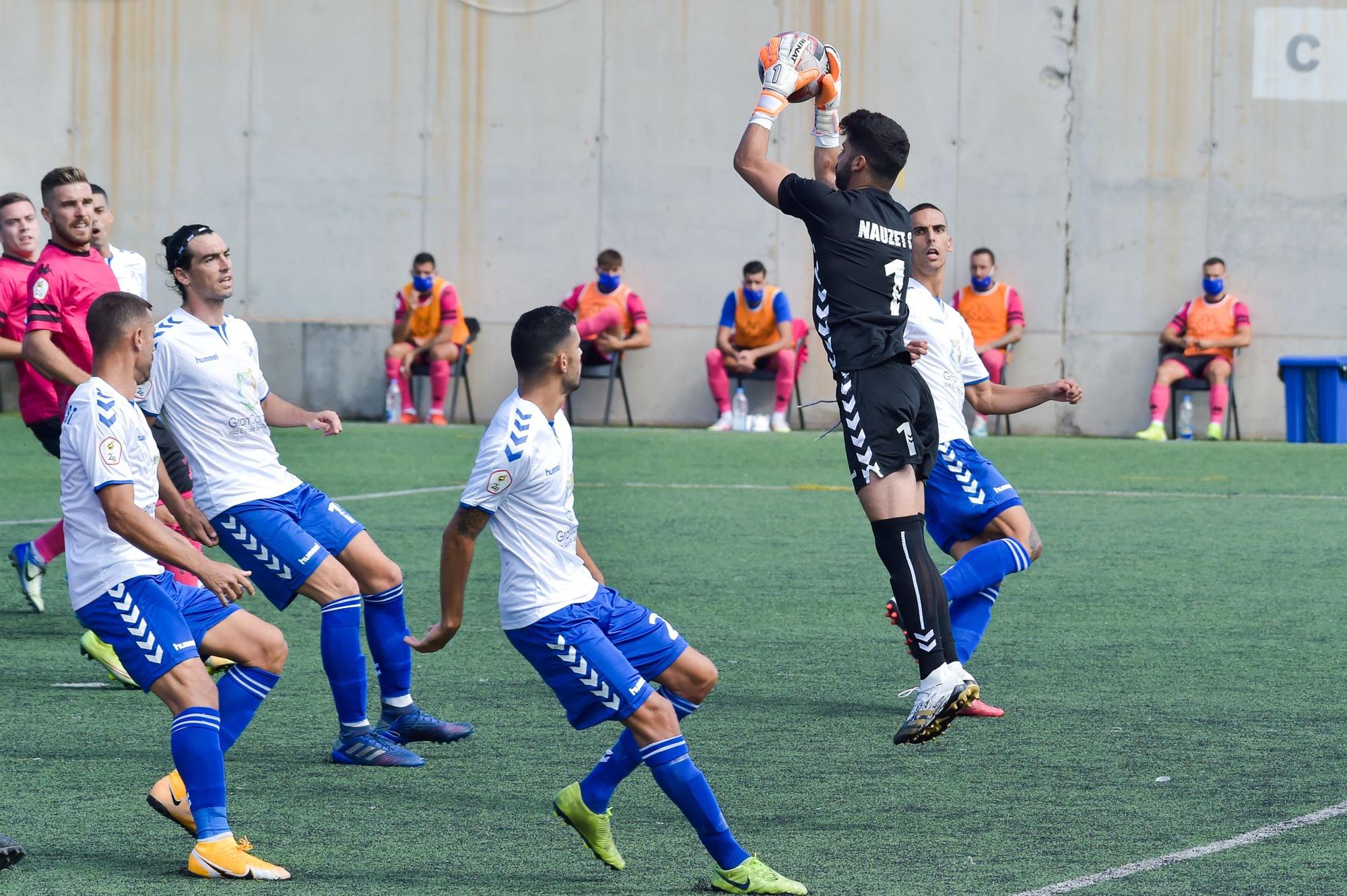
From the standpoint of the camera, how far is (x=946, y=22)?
782 inches

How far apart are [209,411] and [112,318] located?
1.28 meters

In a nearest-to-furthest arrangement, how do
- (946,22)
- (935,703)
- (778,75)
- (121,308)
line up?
(121,308) → (935,703) → (778,75) → (946,22)

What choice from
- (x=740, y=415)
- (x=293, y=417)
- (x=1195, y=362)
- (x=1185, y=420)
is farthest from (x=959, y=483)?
(x=1195, y=362)

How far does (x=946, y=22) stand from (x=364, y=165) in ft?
23.1

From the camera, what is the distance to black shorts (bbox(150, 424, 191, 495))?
22.1 ft

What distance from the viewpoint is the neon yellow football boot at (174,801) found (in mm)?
4469

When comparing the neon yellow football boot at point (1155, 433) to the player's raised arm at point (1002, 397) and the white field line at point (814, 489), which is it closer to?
the white field line at point (814, 489)

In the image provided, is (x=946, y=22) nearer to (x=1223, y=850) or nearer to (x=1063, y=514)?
(x=1063, y=514)

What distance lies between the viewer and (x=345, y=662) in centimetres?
559

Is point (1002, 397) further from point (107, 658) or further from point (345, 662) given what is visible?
point (107, 658)

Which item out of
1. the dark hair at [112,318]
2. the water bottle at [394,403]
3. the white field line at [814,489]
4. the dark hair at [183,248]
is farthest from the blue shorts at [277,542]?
the water bottle at [394,403]

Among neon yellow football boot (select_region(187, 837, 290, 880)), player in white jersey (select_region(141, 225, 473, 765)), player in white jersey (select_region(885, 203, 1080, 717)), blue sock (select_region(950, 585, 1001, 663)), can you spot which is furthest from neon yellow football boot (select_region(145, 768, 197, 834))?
blue sock (select_region(950, 585, 1001, 663))

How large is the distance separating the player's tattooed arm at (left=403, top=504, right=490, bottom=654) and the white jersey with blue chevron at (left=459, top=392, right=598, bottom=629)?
0.12 feet

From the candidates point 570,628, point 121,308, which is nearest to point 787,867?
point 570,628
